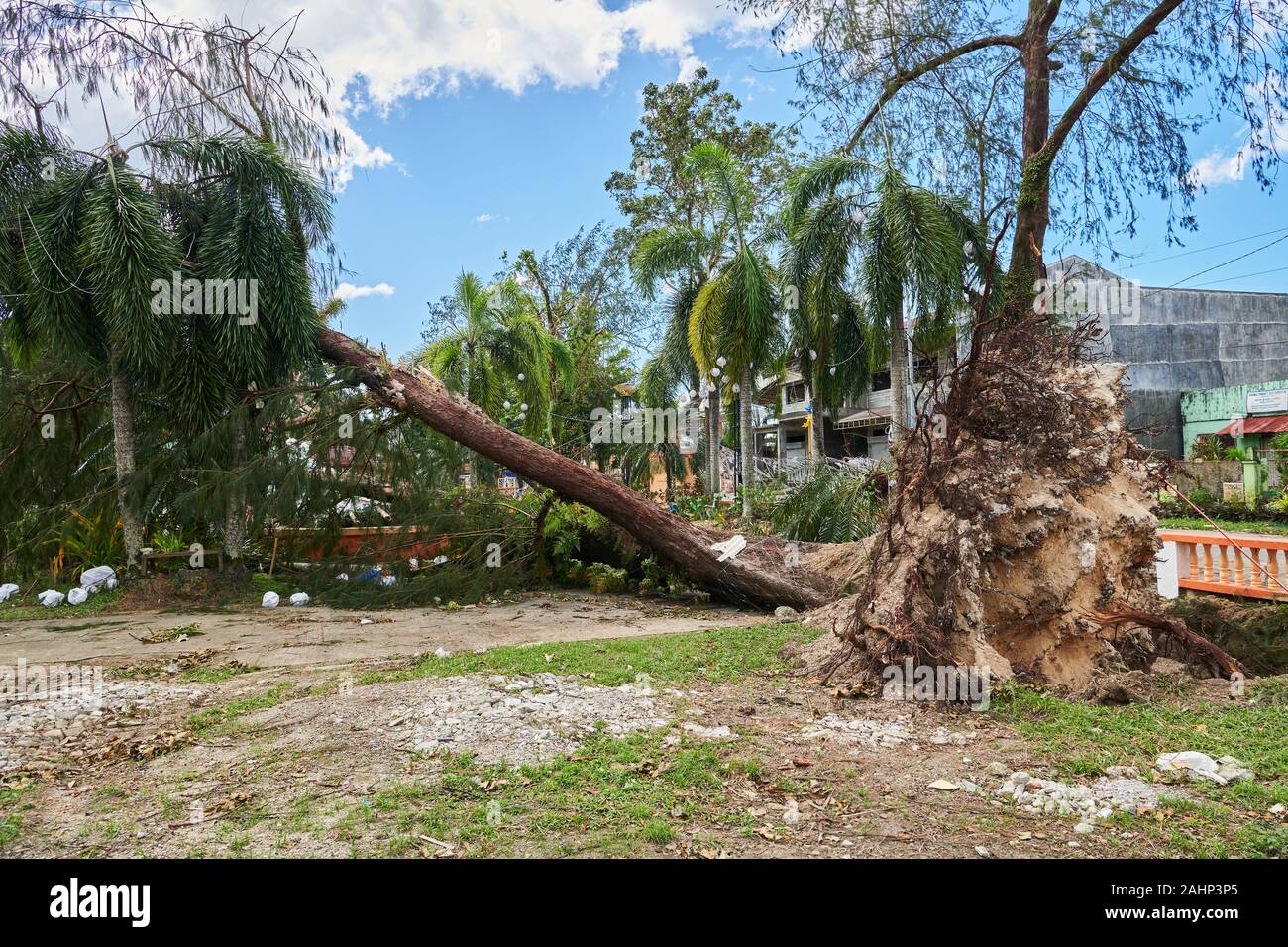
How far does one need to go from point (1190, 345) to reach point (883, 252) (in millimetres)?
18554

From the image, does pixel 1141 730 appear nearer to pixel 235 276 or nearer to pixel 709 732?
pixel 709 732

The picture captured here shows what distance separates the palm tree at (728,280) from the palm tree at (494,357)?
459 centimetres

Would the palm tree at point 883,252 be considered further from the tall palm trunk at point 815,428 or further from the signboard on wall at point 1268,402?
the signboard on wall at point 1268,402

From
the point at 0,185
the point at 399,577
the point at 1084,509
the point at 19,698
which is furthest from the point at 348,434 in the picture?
the point at 1084,509

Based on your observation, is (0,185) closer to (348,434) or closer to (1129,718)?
(348,434)

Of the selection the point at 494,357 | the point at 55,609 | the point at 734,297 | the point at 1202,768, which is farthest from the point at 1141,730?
the point at 494,357

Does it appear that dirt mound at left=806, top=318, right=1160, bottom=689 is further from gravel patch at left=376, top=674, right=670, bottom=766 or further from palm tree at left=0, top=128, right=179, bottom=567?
palm tree at left=0, top=128, right=179, bottom=567

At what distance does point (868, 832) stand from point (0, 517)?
510 inches

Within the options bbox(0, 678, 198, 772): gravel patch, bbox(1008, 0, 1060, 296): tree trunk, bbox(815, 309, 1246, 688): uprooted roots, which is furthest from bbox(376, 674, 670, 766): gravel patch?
bbox(1008, 0, 1060, 296): tree trunk

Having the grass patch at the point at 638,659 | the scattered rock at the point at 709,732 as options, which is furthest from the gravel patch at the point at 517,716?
the grass patch at the point at 638,659

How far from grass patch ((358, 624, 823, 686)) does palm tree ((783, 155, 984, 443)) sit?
763 centimetres

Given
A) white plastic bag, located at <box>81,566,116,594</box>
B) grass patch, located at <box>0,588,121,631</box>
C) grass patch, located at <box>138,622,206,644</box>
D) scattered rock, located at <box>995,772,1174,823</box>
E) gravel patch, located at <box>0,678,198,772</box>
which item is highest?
white plastic bag, located at <box>81,566,116,594</box>

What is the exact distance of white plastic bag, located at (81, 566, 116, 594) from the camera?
33.8ft

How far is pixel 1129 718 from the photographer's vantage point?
14.6 feet
